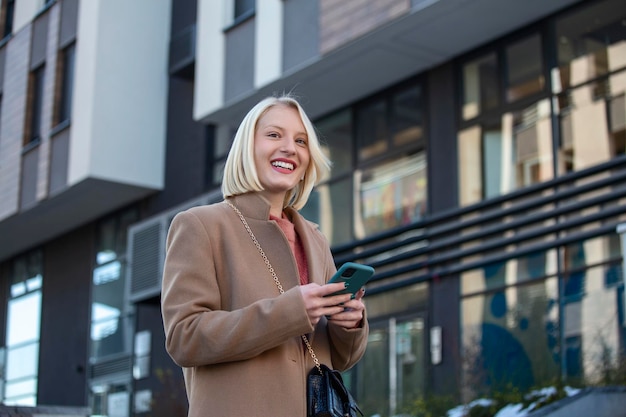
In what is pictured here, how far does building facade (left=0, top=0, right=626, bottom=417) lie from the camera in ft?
35.8

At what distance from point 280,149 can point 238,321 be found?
0.56m

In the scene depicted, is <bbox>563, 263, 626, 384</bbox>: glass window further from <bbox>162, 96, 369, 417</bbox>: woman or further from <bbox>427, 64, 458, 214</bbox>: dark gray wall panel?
<bbox>162, 96, 369, 417</bbox>: woman

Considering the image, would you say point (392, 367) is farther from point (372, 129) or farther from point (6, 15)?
point (6, 15)

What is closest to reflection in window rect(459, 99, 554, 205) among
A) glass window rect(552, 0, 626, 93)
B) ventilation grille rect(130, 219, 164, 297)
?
glass window rect(552, 0, 626, 93)

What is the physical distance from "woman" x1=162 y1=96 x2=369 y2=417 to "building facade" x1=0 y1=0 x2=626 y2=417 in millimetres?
7355

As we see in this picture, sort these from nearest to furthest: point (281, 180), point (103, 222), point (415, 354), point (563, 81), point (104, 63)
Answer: point (281, 180), point (563, 81), point (415, 354), point (104, 63), point (103, 222)

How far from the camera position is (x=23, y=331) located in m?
20.6

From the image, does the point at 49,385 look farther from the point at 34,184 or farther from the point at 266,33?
the point at 266,33

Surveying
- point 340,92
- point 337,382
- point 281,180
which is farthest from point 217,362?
point 340,92

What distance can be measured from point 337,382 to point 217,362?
0.33 metres

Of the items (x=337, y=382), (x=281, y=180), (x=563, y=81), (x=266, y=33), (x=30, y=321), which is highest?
(x=266, y=33)

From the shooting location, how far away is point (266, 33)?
13719 mm

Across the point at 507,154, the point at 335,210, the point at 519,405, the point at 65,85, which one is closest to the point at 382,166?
the point at 335,210

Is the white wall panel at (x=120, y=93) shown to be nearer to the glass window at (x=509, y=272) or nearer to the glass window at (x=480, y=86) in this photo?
the glass window at (x=480, y=86)
